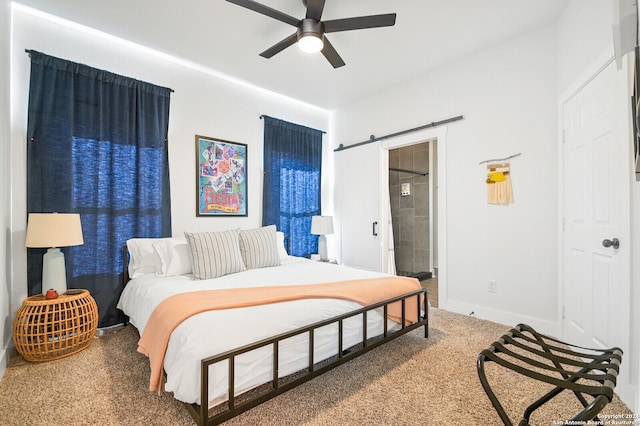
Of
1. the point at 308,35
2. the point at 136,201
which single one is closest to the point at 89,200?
the point at 136,201

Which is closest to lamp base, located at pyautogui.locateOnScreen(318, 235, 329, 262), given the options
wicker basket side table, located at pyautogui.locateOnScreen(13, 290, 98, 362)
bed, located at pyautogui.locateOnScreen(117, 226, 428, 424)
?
bed, located at pyautogui.locateOnScreen(117, 226, 428, 424)

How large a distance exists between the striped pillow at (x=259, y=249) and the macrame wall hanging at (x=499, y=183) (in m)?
2.34

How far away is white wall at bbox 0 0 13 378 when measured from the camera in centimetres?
211

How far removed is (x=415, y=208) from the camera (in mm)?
5426

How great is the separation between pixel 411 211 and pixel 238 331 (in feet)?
14.9

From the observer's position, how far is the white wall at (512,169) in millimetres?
2736

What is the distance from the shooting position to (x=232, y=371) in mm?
1406

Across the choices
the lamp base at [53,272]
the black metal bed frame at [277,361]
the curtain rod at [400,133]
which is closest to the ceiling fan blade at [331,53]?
the curtain rod at [400,133]

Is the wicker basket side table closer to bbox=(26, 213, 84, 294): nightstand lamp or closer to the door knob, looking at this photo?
bbox=(26, 213, 84, 294): nightstand lamp

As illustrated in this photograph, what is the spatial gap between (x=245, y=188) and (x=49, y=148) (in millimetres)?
1898

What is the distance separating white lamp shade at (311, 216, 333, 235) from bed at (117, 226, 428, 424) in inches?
42.6

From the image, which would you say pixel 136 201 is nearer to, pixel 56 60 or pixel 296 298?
pixel 56 60

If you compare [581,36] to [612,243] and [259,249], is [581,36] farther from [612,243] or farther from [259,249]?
[259,249]

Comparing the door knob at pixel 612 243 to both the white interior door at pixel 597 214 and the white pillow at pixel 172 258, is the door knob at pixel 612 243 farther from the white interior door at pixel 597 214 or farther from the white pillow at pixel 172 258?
the white pillow at pixel 172 258
